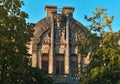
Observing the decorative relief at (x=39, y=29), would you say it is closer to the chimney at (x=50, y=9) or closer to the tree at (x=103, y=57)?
the chimney at (x=50, y=9)

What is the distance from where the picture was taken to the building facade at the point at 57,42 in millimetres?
39459

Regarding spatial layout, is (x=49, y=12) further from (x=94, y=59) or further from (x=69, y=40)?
(x=94, y=59)

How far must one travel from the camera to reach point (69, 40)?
132 feet

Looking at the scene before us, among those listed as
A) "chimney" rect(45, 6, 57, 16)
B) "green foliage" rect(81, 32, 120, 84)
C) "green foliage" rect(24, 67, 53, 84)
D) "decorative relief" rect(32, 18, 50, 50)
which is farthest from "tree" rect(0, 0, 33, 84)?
"chimney" rect(45, 6, 57, 16)

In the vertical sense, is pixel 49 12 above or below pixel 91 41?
above

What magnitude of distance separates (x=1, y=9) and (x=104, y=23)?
819 cm

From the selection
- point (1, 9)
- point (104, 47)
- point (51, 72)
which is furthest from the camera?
point (51, 72)

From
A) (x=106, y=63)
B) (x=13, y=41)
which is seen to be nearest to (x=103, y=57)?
(x=106, y=63)

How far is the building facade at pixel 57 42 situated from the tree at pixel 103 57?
24.9 feet

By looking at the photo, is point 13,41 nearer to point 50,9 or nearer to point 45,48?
point 45,48

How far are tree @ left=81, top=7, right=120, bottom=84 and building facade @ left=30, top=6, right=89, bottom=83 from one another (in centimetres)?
760

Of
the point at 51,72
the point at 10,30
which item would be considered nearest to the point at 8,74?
the point at 10,30

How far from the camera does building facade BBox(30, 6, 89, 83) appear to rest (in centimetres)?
3946

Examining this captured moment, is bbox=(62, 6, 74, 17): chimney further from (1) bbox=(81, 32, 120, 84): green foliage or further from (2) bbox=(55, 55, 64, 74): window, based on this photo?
(1) bbox=(81, 32, 120, 84): green foliage
